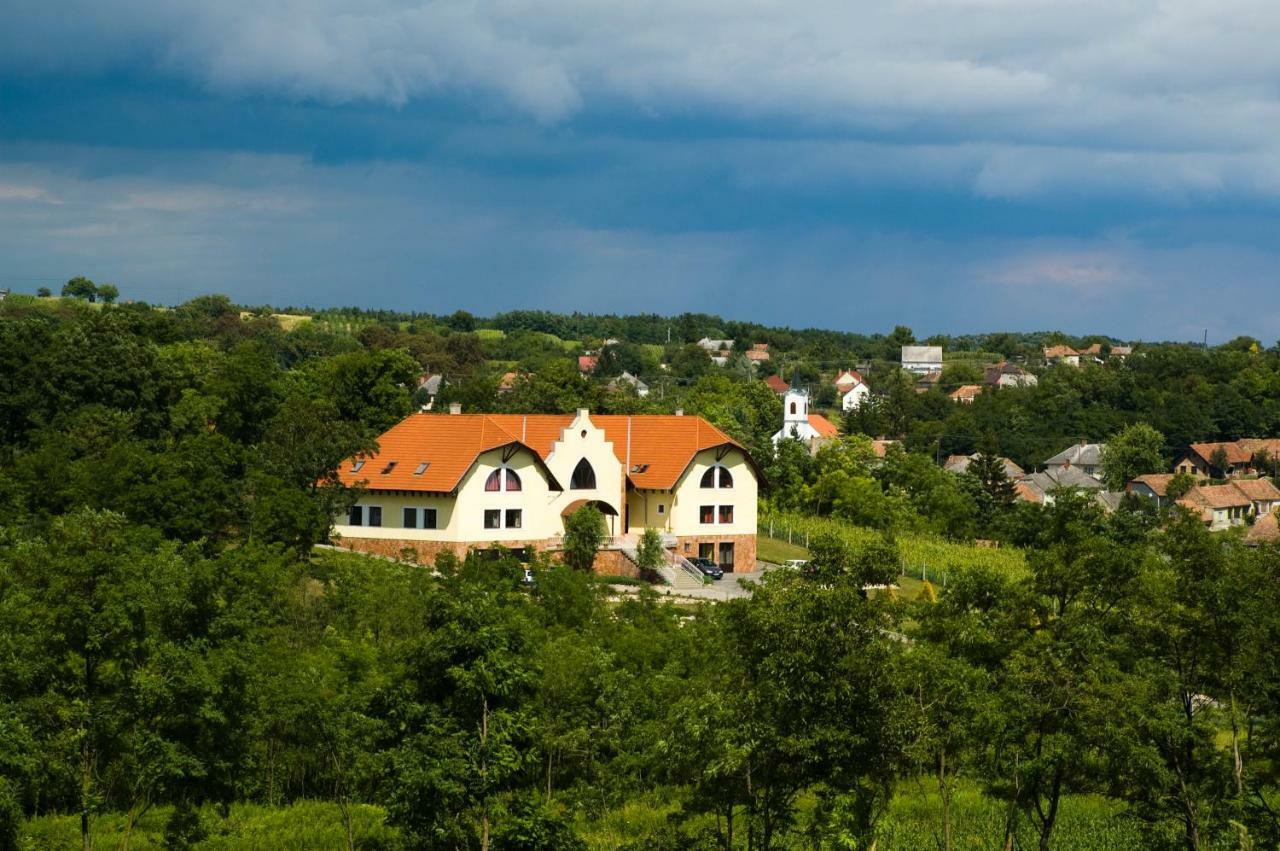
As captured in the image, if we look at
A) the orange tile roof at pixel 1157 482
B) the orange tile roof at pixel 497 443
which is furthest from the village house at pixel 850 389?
the orange tile roof at pixel 497 443

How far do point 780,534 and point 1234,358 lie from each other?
299ft

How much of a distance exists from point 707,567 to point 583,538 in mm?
5767

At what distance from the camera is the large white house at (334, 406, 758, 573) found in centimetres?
5400

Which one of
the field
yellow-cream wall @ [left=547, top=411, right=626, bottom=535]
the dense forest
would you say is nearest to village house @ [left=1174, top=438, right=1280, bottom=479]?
the field

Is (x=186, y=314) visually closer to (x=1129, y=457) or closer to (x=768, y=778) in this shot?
(x=1129, y=457)

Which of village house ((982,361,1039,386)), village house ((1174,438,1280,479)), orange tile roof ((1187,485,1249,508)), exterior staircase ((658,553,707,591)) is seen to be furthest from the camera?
village house ((982,361,1039,386))

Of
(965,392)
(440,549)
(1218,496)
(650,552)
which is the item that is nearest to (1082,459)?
(1218,496)

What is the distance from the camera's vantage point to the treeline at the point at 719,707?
20000 mm

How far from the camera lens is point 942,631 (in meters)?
24.4

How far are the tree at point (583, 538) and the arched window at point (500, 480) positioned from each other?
2619 mm

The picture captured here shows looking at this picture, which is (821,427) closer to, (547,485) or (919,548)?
(919,548)

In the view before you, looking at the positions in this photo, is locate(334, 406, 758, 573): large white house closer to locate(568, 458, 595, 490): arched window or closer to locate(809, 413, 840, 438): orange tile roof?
locate(568, 458, 595, 490): arched window

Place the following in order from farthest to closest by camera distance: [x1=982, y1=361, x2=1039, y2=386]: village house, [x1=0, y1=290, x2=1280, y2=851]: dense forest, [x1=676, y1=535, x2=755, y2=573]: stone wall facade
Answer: [x1=982, y1=361, x2=1039, y2=386]: village house
[x1=676, y1=535, x2=755, y2=573]: stone wall facade
[x1=0, y1=290, x2=1280, y2=851]: dense forest

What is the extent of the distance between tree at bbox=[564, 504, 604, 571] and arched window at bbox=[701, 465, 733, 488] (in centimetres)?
637
